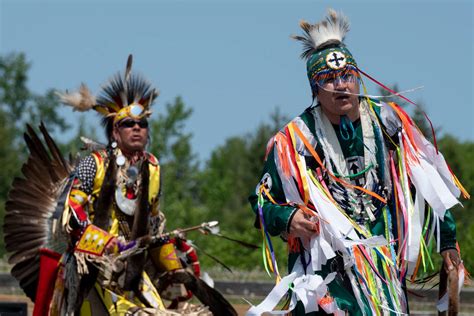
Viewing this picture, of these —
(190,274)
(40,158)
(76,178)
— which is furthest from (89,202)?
(40,158)

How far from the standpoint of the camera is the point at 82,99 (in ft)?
34.8

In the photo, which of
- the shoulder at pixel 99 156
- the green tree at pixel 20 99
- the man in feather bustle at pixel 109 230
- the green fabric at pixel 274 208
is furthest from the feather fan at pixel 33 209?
the green tree at pixel 20 99

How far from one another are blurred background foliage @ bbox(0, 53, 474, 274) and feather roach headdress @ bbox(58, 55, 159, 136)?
6.47 metres

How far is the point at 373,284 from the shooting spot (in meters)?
7.01

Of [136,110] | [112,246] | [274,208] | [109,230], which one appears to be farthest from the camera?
[136,110]

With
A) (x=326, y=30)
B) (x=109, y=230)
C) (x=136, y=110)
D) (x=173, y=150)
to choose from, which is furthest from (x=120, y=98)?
(x=173, y=150)

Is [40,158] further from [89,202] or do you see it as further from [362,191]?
[362,191]

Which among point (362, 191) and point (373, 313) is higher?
point (362, 191)

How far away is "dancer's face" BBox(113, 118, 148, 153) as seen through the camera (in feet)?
A: 32.8

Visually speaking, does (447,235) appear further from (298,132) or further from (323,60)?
(323,60)

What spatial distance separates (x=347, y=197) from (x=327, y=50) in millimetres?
786

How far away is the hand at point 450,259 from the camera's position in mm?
7023

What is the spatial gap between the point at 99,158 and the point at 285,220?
10.6 feet

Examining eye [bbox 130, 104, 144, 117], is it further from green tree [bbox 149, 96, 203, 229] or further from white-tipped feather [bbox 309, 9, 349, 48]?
green tree [bbox 149, 96, 203, 229]
